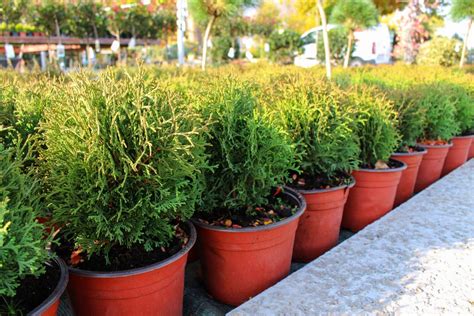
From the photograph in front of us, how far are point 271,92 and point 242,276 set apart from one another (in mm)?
1682

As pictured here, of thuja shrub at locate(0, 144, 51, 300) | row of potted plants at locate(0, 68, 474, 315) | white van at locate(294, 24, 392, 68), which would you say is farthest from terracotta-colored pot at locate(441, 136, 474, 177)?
white van at locate(294, 24, 392, 68)

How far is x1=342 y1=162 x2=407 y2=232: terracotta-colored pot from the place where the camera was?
11.5ft

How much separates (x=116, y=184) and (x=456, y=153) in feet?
16.5

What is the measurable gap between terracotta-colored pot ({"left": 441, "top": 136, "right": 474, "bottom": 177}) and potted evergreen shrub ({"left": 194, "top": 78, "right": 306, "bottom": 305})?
3.74 m

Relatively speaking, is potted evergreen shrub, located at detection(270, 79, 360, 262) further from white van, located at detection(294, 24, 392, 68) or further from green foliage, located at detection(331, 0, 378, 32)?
white van, located at detection(294, 24, 392, 68)

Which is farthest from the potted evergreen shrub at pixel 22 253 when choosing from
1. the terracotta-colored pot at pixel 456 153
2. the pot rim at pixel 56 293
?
the terracotta-colored pot at pixel 456 153

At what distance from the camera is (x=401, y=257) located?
279 cm

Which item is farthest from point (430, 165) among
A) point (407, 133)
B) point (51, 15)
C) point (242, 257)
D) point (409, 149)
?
point (51, 15)

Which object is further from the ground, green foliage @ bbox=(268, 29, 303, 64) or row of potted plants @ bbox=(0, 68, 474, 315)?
green foliage @ bbox=(268, 29, 303, 64)

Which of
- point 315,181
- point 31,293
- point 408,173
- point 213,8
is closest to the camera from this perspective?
point 31,293

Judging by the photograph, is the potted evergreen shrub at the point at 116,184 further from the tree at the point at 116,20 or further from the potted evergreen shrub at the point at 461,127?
the tree at the point at 116,20

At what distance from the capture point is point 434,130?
184 inches

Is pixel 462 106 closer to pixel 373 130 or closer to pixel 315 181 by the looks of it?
pixel 373 130

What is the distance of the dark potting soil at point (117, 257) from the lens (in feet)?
6.36
